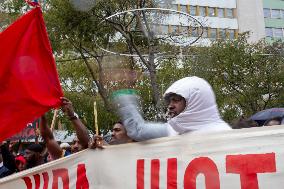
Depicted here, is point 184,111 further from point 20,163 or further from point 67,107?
point 20,163

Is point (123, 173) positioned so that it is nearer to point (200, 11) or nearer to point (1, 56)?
point (1, 56)

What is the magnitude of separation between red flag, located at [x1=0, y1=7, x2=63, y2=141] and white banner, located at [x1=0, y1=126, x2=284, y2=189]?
0.52 m

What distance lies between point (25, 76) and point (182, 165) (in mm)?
1632

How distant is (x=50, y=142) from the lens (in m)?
4.47

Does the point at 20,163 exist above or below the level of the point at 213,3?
below

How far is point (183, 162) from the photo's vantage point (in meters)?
3.04

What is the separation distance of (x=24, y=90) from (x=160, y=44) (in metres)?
12.2

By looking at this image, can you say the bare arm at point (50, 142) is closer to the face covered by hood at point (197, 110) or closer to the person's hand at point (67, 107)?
the person's hand at point (67, 107)

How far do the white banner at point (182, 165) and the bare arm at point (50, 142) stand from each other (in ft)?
2.51

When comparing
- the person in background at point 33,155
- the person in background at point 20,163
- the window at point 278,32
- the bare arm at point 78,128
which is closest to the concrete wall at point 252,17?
the window at point 278,32

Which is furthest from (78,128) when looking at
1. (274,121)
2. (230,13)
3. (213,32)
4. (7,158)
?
(230,13)

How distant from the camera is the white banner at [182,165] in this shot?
278 centimetres

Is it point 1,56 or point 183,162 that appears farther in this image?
point 1,56

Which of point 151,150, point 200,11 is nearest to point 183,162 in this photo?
point 151,150
